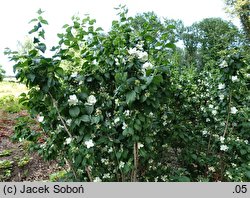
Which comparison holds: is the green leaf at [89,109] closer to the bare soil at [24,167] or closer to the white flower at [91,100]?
the white flower at [91,100]

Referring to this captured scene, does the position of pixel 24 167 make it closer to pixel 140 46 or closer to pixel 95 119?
pixel 95 119

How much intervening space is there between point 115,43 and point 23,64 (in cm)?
55

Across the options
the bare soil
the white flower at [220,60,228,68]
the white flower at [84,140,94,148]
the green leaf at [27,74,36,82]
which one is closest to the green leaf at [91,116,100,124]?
the white flower at [84,140,94,148]

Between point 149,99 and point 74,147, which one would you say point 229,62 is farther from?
point 74,147

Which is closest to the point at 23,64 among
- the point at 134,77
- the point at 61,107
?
the point at 61,107

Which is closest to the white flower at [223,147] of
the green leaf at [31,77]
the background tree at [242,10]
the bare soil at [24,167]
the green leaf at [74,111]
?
the green leaf at [74,111]

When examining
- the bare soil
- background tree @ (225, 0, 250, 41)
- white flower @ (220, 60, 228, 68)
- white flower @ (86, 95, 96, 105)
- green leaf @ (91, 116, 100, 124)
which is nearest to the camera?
green leaf @ (91, 116, 100, 124)

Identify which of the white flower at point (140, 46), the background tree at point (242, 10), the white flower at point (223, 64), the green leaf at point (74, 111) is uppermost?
the background tree at point (242, 10)

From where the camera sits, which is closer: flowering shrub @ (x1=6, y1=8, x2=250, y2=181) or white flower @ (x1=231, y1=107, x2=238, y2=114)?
flowering shrub @ (x1=6, y1=8, x2=250, y2=181)

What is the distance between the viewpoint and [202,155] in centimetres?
235

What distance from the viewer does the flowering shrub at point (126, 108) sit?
1.66m

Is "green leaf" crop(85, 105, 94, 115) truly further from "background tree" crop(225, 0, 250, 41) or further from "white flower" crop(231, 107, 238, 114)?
"background tree" crop(225, 0, 250, 41)

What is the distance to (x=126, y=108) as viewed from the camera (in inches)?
68.6

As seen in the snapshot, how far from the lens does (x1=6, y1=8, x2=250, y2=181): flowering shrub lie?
65.4 inches
